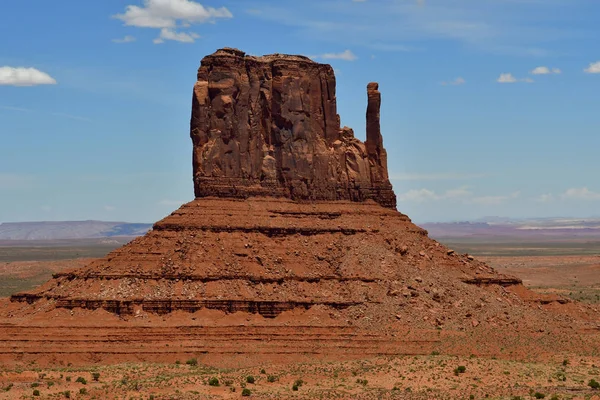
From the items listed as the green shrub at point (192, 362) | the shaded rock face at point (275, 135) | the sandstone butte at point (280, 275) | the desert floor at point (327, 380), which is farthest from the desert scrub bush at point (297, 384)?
the shaded rock face at point (275, 135)

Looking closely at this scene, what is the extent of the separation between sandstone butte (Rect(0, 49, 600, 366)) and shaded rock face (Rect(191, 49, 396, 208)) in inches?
3.9

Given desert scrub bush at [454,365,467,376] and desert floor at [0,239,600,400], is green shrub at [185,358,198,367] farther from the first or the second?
desert scrub bush at [454,365,467,376]

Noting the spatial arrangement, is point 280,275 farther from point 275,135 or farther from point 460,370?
point 460,370

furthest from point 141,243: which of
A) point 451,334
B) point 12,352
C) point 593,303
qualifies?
point 593,303

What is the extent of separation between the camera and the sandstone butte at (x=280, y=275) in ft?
297

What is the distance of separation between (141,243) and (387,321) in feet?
59.2

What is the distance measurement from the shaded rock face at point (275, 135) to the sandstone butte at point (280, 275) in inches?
3.9

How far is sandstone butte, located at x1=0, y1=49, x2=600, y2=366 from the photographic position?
3558 inches

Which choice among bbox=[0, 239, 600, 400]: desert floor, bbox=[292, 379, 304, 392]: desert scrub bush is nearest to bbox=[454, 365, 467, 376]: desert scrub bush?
bbox=[0, 239, 600, 400]: desert floor

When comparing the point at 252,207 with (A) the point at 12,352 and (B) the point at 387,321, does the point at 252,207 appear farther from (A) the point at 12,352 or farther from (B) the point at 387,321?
(A) the point at 12,352

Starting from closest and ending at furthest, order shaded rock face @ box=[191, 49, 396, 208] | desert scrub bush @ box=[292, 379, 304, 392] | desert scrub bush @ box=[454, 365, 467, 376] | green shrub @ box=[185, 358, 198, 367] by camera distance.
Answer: desert scrub bush @ box=[292, 379, 304, 392] < desert scrub bush @ box=[454, 365, 467, 376] < green shrub @ box=[185, 358, 198, 367] < shaded rock face @ box=[191, 49, 396, 208]

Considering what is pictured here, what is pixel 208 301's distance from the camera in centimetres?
9269

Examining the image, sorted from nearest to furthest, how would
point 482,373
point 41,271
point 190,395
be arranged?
point 190,395
point 482,373
point 41,271

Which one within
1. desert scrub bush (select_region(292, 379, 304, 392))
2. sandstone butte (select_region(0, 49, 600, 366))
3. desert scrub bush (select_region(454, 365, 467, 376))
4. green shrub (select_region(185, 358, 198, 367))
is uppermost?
sandstone butte (select_region(0, 49, 600, 366))
